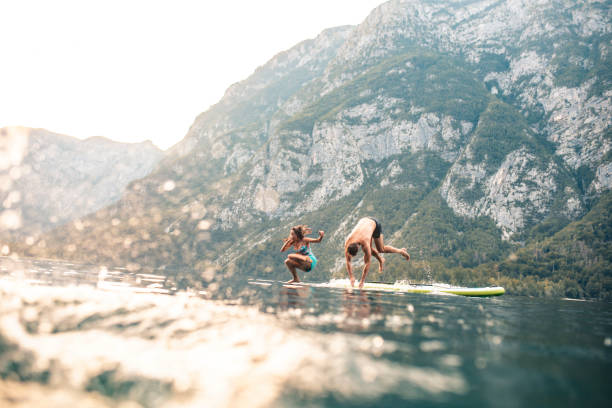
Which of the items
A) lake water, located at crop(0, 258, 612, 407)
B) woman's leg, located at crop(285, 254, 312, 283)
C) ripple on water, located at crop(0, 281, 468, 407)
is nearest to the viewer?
lake water, located at crop(0, 258, 612, 407)

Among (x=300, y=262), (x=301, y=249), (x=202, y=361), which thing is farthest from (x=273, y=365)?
(x=301, y=249)

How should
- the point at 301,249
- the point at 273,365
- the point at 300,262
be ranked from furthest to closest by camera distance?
1. the point at 301,249
2. the point at 300,262
3. the point at 273,365

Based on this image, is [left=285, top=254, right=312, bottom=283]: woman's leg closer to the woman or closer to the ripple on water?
the woman

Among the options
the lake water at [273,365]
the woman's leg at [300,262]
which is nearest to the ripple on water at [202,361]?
the lake water at [273,365]

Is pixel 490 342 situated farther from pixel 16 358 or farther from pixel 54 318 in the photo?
pixel 54 318

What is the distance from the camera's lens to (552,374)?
225 inches

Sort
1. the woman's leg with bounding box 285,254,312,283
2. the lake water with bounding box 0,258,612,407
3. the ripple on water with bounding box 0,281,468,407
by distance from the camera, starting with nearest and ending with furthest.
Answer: the lake water with bounding box 0,258,612,407
the ripple on water with bounding box 0,281,468,407
the woman's leg with bounding box 285,254,312,283

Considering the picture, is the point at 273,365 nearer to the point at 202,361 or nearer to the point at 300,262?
the point at 202,361

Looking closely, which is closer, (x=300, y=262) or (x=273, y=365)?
(x=273, y=365)

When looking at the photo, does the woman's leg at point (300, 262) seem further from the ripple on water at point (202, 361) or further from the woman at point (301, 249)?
the ripple on water at point (202, 361)

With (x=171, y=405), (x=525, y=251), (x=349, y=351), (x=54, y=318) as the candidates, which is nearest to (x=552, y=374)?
(x=349, y=351)

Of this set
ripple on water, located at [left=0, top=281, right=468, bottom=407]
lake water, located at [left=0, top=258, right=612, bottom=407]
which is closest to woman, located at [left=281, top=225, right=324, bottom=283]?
lake water, located at [left=0, top=258, right=612, bottom=407]

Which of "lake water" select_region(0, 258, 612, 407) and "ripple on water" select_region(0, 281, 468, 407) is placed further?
"ripple on water" select_region(0, 281, 468, 407)

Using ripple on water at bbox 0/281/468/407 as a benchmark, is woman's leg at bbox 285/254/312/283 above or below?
below
